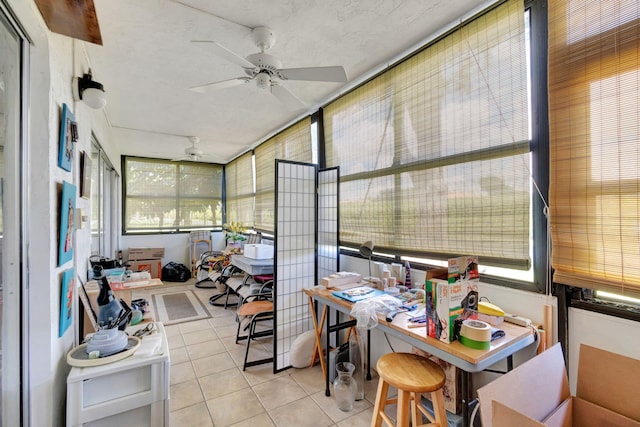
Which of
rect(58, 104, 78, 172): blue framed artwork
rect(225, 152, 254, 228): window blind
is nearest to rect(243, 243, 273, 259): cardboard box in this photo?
rect(225, 152, 254, 228): window blind

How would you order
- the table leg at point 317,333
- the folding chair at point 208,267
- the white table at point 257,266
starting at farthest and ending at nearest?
the folding chair at point 208,267
the white table at point 257,266
the table leg at point 317,333

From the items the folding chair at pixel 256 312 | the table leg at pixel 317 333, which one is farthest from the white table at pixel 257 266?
the table leg at pixel 317 333

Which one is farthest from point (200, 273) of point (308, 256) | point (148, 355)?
point (148, 355)

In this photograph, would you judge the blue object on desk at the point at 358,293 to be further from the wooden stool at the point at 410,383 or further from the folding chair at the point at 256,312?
the folding chair at the point at 256,312

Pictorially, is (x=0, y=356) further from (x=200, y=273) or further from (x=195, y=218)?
(x=195, y=218)

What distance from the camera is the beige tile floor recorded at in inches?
79.6

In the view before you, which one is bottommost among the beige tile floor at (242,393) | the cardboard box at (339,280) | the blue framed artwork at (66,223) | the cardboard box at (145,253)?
the beige tile floor at (242,393)

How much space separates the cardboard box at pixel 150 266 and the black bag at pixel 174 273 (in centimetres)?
15

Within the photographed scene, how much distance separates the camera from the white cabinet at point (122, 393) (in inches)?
55.6

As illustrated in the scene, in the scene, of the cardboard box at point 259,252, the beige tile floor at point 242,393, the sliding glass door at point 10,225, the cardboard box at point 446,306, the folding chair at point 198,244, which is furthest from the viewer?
the folding chair at point 198,244

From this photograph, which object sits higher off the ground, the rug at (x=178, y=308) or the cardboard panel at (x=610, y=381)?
the cardboard panel at (x=610, y=381)

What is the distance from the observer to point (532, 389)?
987mm

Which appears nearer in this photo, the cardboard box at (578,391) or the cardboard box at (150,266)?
the cardboard box at (578,391)

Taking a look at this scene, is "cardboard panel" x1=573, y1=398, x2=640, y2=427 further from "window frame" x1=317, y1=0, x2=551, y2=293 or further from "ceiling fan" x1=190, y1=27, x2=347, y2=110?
"ceiling fan" x1=190, y1=27, x2=347, y2=110
